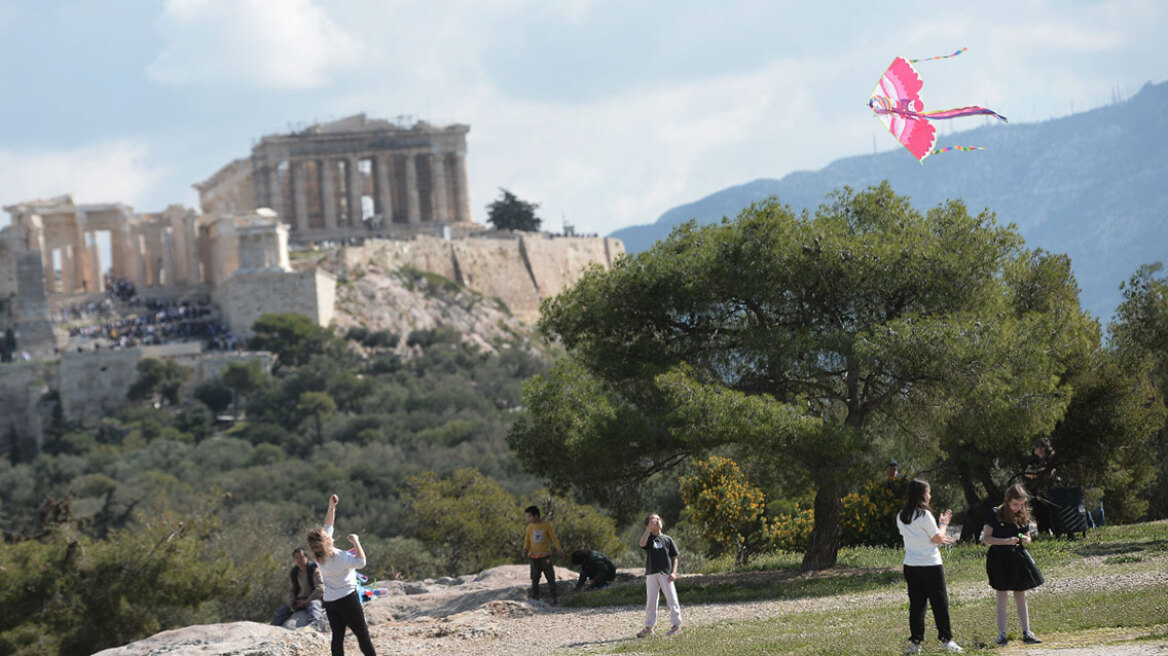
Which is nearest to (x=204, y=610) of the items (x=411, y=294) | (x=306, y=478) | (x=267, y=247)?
(x=306, y=478)

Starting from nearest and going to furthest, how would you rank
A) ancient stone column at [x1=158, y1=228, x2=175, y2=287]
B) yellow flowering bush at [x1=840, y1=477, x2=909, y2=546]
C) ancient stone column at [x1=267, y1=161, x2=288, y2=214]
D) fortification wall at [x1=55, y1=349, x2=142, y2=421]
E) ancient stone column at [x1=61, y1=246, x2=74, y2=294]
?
yellow flowering bush at [x1=840, y1=477, x2=909, y2=546] → fortification wall at [x1=55, y1=349, x2=142, y2=421] → ancient stone column at [x1=61, y1=246, x2=74, y2=294] → ancient stone column at [x1=158, y1=228, x2=175, y2=287] → ancient stone column at [x1=267, y1=161, x2=288, y2=214]

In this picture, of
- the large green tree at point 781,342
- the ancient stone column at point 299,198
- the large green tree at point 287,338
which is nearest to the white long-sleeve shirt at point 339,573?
the large green tree at point 781,342

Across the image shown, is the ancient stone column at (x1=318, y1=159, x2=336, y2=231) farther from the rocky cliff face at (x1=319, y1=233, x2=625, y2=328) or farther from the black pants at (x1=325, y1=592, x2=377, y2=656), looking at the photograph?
the black pants at (x1=325, y1=592, x2=377, y2=656)

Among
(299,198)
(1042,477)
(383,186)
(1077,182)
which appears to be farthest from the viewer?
(1077,182)

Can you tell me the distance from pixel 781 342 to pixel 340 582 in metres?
7.84

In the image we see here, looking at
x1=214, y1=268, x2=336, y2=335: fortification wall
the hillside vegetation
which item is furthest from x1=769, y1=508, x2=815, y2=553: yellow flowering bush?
x1=214, y1=268, x2=336, y2=335: fortification wall

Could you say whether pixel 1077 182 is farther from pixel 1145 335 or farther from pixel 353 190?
pixel 1145 335

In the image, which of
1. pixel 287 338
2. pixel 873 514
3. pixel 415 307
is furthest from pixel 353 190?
pixel 873 514

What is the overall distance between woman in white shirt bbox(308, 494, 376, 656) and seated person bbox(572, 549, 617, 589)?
5962 millimetres

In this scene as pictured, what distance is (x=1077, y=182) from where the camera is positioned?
323 ft

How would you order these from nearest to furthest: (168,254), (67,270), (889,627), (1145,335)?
(889,627), (1145,335), (67,270), (168,254)

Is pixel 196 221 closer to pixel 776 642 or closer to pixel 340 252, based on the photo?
pixel 340 252

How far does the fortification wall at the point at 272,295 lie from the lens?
64000 mm

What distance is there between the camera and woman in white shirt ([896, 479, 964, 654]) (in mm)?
11080
